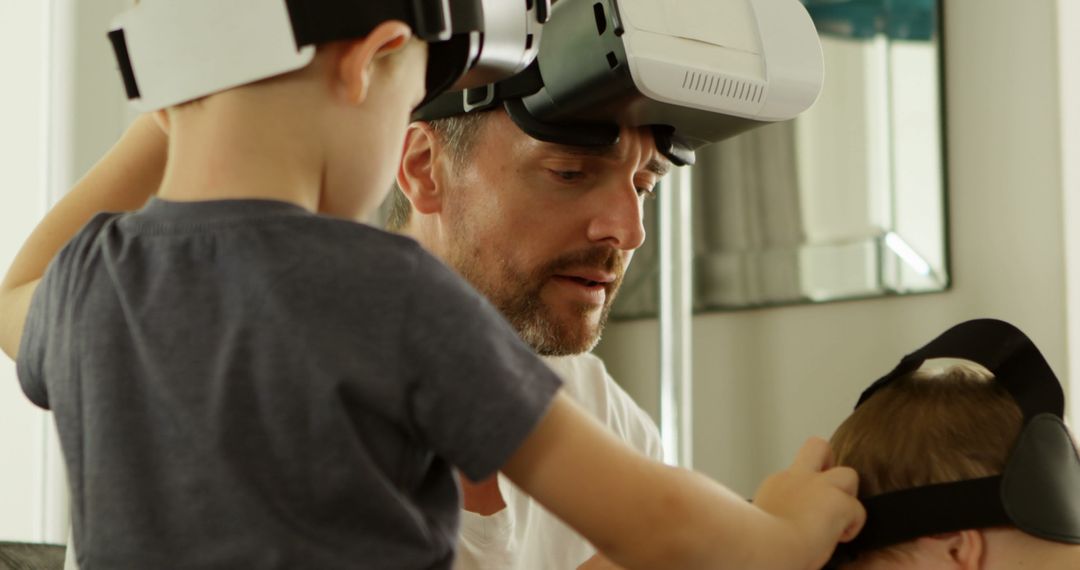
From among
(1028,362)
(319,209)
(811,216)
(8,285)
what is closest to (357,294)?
(319,209)

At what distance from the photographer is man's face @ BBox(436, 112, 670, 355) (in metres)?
1.43

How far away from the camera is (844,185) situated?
244cm

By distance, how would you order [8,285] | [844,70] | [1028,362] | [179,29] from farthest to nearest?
[844,70] → [1028,362] → [8,285] → [179,29]

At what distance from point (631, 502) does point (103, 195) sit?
1.65 feet

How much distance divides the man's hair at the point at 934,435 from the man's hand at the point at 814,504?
6 centimetres

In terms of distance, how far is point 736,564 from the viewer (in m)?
0.71

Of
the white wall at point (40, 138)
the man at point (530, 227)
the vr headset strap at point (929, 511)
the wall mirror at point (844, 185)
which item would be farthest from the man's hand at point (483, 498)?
the wall mirror at point (844, 185)

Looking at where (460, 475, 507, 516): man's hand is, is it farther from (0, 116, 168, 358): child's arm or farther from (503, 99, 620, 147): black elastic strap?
(0, 116, 168, 358): child's arm

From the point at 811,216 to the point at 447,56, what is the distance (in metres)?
1.80

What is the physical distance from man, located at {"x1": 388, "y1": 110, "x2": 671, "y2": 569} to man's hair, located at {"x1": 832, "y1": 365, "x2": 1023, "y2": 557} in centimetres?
49

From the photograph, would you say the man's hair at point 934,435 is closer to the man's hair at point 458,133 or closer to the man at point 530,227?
the man at point 530,227

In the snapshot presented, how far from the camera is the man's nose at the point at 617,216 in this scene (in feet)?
4.75

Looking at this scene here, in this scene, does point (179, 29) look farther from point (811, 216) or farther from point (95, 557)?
point (811, 216)

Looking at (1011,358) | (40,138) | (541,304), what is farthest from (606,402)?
(40,138)
